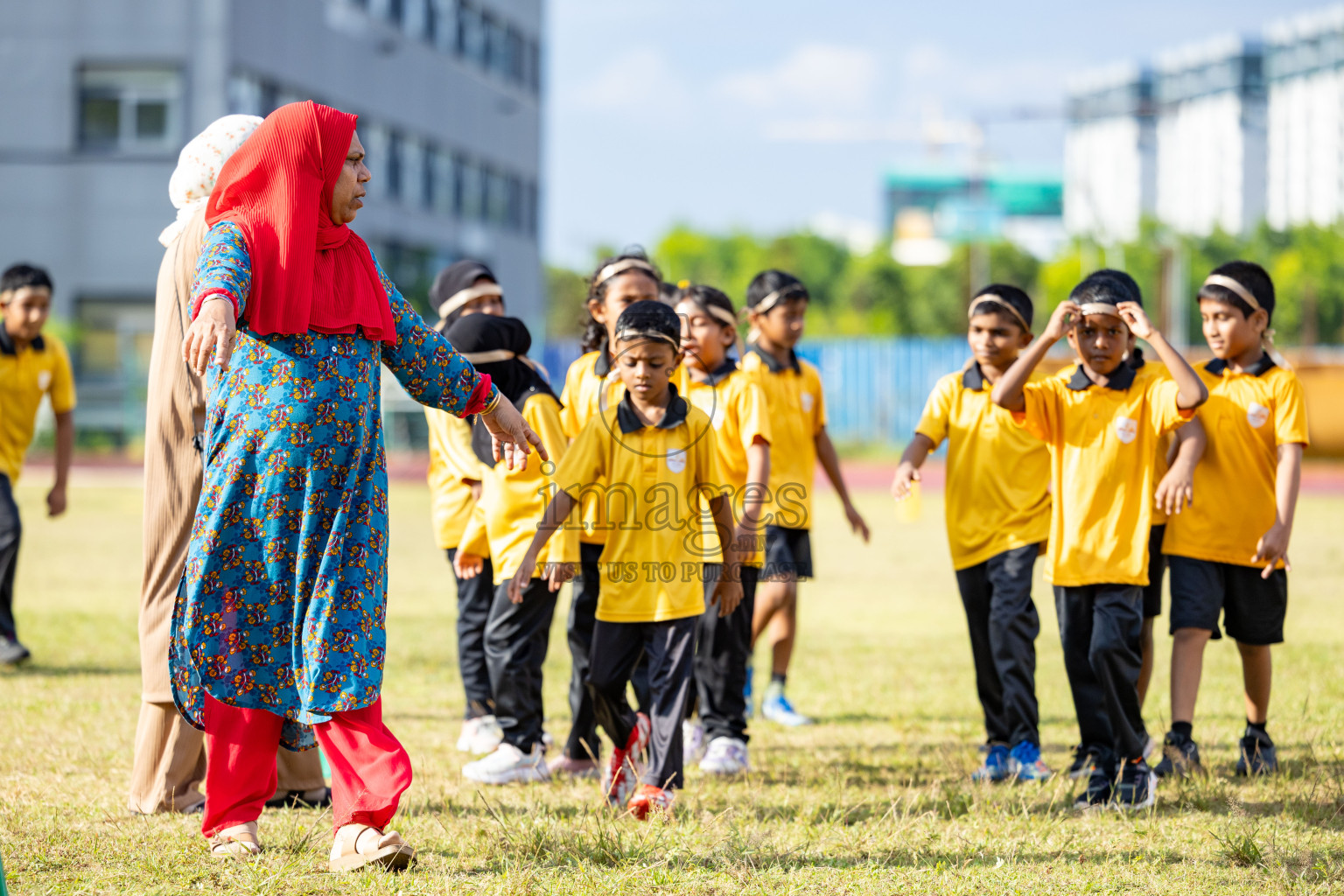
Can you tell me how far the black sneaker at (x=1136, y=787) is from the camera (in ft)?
15.1

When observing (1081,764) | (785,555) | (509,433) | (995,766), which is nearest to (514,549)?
(509,433)

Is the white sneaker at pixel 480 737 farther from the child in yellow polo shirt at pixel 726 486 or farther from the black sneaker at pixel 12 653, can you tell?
the black sneaker at pixel 12 653

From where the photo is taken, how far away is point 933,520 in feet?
58.0

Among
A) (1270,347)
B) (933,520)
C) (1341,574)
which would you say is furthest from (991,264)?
(1270,347)

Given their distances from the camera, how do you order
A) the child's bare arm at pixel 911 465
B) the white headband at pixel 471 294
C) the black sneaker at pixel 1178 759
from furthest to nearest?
the white headband at pixel 471 294 < the child's bare arm at pixel 911 465 < the black sneaker at pixel 1178 759

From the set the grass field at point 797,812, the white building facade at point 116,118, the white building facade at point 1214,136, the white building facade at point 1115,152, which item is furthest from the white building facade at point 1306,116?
the grass field at point 797,812

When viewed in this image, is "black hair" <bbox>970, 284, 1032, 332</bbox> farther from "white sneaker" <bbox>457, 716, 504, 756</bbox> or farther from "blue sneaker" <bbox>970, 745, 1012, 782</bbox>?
"white sneaker" <bbox>457, 716, 504, 756</bbox>

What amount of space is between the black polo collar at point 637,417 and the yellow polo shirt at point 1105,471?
1289mm

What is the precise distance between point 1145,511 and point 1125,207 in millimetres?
148629

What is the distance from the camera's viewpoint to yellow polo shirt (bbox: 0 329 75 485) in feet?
25.7

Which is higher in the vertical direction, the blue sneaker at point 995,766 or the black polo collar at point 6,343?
the black polo collar at point 6,343

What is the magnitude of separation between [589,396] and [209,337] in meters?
2.31

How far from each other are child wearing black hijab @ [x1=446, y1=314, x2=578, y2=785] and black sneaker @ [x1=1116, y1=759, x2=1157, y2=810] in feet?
6.88

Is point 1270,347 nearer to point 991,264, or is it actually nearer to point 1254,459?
point 1254,459
